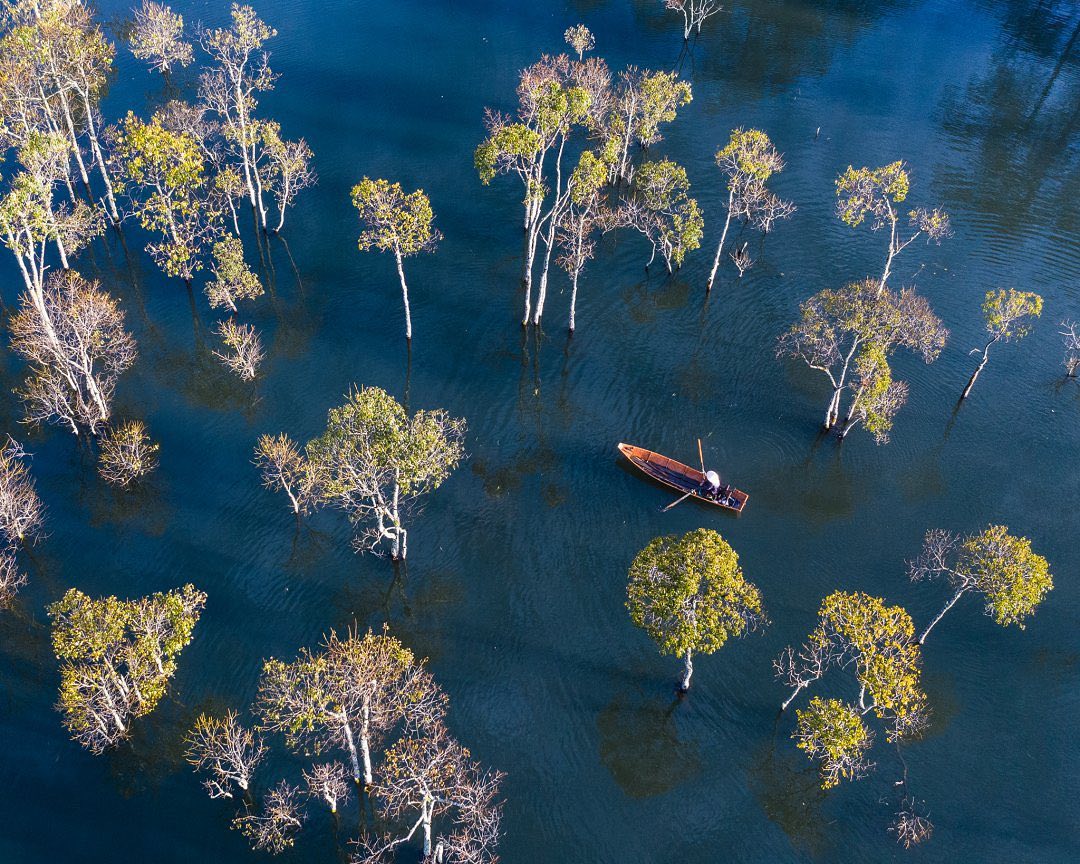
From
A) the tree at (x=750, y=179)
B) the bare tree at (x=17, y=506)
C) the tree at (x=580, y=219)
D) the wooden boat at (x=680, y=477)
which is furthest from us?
the tree at (x=750, y=179)

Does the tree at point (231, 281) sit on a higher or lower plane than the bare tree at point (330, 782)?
higher

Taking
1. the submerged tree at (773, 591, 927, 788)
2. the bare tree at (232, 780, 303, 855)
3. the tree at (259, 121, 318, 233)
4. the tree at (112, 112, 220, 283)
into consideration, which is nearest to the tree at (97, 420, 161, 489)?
the tree at (112, 112, 220, 283)

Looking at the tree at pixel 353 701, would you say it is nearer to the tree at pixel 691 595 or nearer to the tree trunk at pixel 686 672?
the tree at pixel 691 595

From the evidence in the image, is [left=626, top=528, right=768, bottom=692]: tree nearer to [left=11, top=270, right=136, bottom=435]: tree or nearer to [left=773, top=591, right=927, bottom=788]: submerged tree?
[left=773, top=591, right=927, bottom=788]: submerged tree

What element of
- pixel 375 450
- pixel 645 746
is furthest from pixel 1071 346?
pixel 375 450

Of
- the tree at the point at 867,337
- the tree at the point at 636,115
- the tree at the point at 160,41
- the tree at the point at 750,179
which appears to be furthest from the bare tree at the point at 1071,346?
the tree at the point at 160,41

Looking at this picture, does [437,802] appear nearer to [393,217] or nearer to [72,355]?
[393,217]
